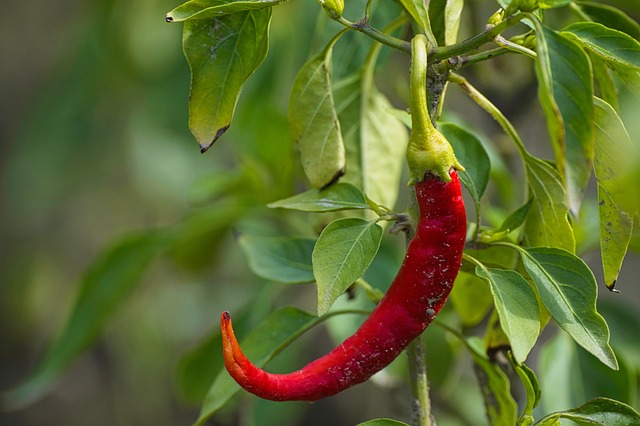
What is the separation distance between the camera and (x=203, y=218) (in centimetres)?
121

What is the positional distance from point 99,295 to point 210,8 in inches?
25.1

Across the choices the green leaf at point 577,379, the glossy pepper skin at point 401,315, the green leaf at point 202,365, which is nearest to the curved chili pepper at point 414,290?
the glossy pepper skin at point 401,315

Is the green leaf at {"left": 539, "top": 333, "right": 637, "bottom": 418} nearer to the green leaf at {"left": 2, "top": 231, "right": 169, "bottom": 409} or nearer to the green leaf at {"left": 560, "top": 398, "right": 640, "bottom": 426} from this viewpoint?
A: the green leaf at {"left": 560, "top": 398, "right": 640, "bottom": 426}

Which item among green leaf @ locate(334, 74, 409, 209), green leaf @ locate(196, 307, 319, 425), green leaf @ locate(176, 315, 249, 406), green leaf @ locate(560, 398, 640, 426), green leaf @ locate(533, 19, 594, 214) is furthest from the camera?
green leaf @ locate(176, 315, 249, 406)

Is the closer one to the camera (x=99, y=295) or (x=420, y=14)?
(x=420, y=14)

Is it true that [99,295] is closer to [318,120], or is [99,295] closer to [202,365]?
[202,365]

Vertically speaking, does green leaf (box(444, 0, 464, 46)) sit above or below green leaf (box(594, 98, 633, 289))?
above

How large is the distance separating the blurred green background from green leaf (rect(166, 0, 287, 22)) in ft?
0.80

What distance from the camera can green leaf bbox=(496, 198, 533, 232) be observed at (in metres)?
0.69

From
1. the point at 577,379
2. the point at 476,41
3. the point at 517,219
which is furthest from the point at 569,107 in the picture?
the point at 577,379

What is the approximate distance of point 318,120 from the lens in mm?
713

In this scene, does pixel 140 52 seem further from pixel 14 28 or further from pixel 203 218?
pixel 14 28

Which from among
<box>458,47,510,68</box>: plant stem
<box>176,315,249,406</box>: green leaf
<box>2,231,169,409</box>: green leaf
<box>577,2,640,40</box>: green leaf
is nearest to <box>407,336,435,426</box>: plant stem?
<box>458,47,510,68</box>: plant stem

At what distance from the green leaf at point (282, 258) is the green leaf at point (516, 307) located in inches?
7.8
